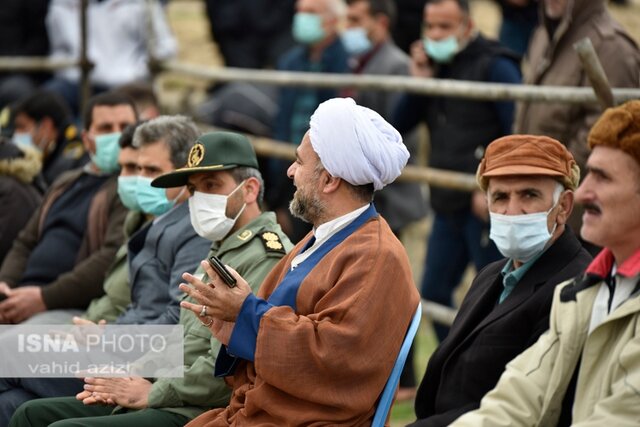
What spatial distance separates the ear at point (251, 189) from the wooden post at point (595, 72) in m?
1.51

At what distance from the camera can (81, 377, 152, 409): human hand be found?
5.02 m

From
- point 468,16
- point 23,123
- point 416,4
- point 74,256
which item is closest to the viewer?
point 74,256

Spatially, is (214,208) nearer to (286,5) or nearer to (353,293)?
(353,293)

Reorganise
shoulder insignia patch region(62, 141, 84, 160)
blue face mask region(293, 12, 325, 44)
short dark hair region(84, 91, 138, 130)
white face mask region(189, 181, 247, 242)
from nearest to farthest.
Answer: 1. white face mask region(189, 181, 247, 242)
2. short dark hair region(84, 91, 138, 130)
3. shoulder insignia patch region(62, 141, 84, 160)
4. blue face mask region(293, 12, 325, 44)

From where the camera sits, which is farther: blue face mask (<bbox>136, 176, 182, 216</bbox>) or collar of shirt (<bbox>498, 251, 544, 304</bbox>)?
blue face mask (<bbox>136, 176, 182, 216</bbox>)

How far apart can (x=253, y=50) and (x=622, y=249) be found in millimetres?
8675

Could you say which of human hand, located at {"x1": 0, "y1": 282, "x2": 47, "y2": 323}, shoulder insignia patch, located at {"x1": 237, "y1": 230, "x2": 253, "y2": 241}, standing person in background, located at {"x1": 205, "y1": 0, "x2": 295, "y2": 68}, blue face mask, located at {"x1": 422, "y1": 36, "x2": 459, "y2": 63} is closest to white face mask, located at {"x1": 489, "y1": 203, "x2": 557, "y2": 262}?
shoulder insignia patch, located at {"x1": 237, "y1": 230, "x2": 253, "y2": 241}

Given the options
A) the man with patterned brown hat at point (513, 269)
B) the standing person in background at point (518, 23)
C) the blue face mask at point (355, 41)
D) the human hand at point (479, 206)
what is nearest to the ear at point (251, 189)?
the man with patterned brown hat at point (513, 269)

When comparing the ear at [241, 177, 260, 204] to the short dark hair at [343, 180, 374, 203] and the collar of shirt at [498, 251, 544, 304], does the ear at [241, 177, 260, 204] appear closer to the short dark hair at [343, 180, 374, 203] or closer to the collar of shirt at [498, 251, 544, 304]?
the short dark hair at [343, 180, 374, 203]

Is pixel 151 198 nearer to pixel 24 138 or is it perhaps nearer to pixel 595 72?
pixel 595 72

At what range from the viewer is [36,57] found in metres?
11.6

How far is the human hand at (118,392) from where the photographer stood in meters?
5.02

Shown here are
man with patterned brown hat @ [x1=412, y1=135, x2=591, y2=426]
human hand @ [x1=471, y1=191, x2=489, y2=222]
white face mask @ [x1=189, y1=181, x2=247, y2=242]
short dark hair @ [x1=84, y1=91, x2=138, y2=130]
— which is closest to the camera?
man with patterned brown hat @ [x1=412, y1=135, x2=591, y2=426]

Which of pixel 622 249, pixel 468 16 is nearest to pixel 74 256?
pixel 468 16
